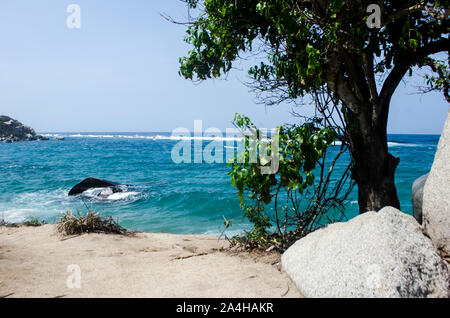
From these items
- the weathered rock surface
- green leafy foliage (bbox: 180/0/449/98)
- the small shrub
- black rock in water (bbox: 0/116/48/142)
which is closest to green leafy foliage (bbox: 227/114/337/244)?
green leafy foliage (bbox: 180/0/449/98)

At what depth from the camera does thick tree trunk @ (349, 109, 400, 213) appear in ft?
16.6

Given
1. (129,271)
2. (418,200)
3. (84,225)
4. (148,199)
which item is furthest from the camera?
(148,199)

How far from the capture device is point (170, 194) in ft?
49.8

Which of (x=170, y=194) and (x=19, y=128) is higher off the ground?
(x=19, y=128)

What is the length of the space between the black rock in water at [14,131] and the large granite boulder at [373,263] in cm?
7333

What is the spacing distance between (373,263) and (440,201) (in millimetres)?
1326

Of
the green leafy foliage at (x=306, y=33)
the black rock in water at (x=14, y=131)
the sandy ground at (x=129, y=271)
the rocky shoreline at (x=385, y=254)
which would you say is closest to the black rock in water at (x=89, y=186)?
the sandy ground at (x=129, y=271)

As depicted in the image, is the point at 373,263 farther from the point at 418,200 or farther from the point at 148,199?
the point at 148,199

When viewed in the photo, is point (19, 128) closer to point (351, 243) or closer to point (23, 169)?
point (23, 169)

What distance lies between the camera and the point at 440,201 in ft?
12.0

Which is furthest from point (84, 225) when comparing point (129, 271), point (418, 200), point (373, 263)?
point (418, 200)

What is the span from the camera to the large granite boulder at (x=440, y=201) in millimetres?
3547
